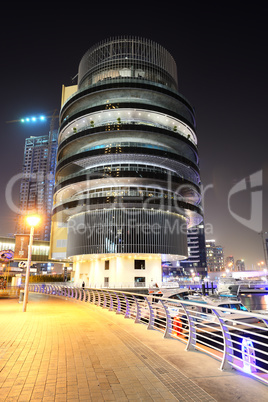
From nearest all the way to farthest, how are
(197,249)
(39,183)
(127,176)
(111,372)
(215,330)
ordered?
(111,372) < (215,330) < (127,176) < (39,183) < (197,249)

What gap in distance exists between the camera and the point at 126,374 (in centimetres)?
632

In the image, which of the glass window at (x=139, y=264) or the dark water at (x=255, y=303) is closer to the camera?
the dark water at (x=255, y=303)

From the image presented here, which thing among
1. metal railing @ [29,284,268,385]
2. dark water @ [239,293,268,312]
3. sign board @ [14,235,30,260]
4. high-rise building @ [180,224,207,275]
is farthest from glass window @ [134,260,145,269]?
high-rise building @ [180,224,207,275]

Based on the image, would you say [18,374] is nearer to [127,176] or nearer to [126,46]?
[127,176]

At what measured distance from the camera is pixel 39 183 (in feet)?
621

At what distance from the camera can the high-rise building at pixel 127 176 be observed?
47.1 meters

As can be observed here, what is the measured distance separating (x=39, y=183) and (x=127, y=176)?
157 m

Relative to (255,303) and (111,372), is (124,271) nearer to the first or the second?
(255,303)

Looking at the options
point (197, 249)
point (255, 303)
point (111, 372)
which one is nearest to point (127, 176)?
point (255, 303)

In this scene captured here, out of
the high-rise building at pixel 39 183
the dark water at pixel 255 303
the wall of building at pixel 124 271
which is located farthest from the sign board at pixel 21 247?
A: the high-rise building at pixel 39 183

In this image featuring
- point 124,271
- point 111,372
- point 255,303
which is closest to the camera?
point 111,372

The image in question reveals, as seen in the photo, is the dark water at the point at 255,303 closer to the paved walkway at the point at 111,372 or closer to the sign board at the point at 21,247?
the sign board at the point at 21,247

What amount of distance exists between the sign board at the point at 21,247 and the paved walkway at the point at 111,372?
65.3 ft

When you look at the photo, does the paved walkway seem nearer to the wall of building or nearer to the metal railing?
the metal railing
